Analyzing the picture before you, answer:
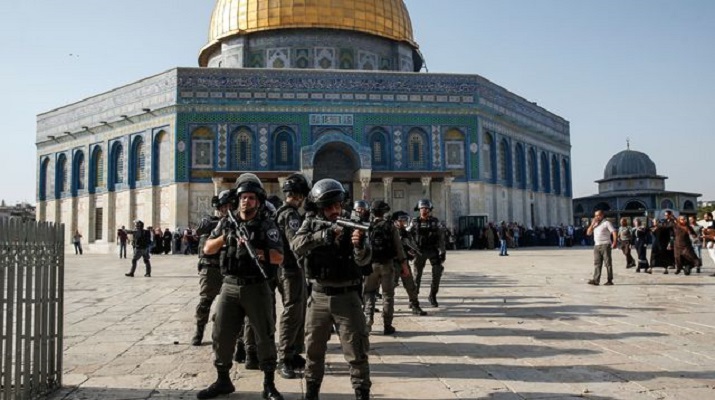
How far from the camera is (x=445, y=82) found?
101 feet

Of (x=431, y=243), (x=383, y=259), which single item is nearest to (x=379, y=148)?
(x=431, y=243)

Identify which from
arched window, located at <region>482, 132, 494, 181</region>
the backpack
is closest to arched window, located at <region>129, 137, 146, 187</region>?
arched window, located at <region>482, 132, 494, 181</region>

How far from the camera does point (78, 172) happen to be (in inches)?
1363

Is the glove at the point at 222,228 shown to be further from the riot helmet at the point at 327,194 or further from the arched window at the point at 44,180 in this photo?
the arched window at the point at 44,180

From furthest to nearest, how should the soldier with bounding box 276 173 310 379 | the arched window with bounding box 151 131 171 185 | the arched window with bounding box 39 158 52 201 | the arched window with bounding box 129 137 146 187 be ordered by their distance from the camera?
the arched window with bounding box 39 158 52 201, the arched window with bounding box 129 137 146 187, the arched window with bounding box 151 131 171 185, the soldier with bounding box 276 173 310 379

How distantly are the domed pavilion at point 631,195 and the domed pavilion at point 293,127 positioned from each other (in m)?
25.2

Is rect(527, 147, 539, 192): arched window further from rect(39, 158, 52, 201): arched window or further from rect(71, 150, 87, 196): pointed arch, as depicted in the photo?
rect(39, 158, 52, 201): arched window

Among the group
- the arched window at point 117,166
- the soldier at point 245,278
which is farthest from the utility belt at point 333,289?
the arched window at point 117,166

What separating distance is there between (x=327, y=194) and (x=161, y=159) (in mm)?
27309

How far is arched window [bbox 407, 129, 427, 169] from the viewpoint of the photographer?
30.2 metres

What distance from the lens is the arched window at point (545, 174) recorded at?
38438 mm

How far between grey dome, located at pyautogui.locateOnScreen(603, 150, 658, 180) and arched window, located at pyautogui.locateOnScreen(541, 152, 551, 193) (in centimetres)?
2317

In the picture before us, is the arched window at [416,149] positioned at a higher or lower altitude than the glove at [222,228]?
higher

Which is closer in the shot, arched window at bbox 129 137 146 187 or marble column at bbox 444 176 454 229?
marble column at bbox 444 176 454 229
